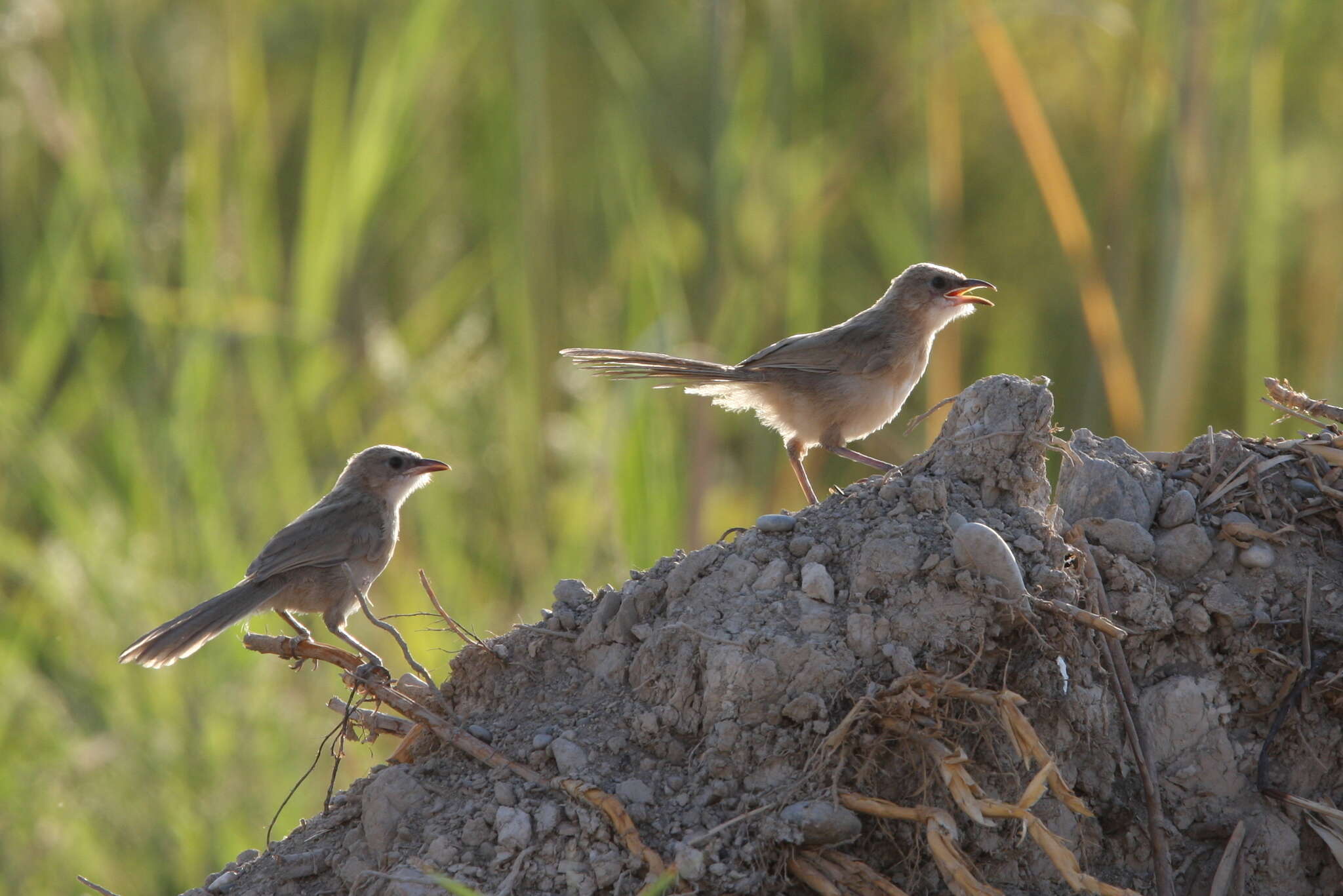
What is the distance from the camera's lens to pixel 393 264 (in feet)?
30.6

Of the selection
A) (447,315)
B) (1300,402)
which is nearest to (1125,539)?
(1300,402)

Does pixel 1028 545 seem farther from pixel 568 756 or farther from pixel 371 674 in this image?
pixel 371 674

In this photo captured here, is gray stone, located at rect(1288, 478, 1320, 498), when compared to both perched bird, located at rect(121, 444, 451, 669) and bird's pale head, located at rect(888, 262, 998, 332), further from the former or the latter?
perched bird, located at rect(121, 444, 451, 669)

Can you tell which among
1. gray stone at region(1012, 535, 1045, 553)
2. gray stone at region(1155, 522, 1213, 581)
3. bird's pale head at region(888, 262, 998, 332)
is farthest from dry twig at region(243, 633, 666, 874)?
bird's pale head at region(888, 262, 998, 332)

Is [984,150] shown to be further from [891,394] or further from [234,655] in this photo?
[234,655]

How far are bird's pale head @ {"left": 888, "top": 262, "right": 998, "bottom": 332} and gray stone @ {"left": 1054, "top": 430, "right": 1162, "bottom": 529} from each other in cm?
148

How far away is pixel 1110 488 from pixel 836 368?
1.53 m

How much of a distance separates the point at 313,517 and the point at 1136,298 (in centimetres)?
470

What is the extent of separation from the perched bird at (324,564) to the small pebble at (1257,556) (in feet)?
7.95

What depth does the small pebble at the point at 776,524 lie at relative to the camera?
321 cm

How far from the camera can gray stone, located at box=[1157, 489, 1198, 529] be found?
333cm

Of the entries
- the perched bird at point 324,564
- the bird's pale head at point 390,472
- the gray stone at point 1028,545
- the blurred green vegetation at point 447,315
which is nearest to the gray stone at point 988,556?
the gray stone at point 1028,545

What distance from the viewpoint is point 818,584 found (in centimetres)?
299

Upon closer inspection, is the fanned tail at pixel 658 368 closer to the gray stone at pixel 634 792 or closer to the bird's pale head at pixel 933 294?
the bird's pale head at pixel 933 294
